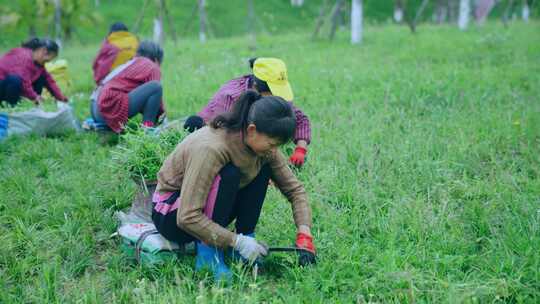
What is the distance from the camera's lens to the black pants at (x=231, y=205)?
2.43 meters

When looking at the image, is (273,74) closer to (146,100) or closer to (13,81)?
(146,100)

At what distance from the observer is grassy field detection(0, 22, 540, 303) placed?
248cm

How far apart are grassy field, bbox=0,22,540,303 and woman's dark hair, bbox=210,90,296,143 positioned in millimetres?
671

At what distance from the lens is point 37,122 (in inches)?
188

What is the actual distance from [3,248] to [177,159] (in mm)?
1147

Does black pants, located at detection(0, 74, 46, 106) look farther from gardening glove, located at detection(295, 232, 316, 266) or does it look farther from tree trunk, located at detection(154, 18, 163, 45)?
tree trunk, located at detection(154, 18, 163, 45)

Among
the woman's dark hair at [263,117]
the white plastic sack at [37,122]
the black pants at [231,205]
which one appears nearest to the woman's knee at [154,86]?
the white plastic sack at [37,122]

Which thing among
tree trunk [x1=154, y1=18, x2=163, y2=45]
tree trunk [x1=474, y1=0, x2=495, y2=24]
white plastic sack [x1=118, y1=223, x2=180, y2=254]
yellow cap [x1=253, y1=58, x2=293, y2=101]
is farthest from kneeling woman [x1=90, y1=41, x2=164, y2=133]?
tree trunk [x1=474, y1=0, x2=495, y2=24]

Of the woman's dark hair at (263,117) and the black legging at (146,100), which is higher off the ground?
the woman's dark hair at (263,117)

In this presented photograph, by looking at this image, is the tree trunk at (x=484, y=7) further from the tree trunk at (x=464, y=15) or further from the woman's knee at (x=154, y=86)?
the woman's knee at (x=154, y=86)

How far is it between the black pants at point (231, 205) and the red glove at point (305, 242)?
0.80 ft

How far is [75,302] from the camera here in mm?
2453

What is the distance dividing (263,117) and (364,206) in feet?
4.18

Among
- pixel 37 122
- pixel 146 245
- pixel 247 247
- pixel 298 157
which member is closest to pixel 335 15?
pixel 37 122
